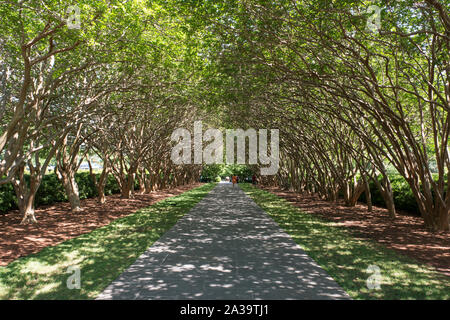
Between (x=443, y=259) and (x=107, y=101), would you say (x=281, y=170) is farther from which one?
(x=443, y=259)

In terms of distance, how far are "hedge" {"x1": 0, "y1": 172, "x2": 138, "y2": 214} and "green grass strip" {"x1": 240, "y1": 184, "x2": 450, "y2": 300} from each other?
40.0 feet

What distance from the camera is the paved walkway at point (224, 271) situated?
477 cm

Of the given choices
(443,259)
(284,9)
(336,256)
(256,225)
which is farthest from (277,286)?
(284,9)

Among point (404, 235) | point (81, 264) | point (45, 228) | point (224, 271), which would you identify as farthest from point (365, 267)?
point (45, 228)

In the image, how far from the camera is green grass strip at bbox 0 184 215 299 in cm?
486

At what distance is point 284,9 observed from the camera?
26.8 ft

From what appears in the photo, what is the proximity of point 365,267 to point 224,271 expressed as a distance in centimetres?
285

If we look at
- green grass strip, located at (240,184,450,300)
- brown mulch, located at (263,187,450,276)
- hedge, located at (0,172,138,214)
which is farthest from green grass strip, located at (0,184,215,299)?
brown mulch, located at (263,187,450,276)

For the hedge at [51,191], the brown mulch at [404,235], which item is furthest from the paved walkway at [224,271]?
the hedge at [51,191]

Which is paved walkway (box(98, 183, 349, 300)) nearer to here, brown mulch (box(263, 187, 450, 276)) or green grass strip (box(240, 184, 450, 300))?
green grass strip (box(240, 184, 450, 300))

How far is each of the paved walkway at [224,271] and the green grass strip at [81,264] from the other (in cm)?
34

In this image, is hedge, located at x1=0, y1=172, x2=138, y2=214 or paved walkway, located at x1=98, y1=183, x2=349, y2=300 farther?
hedge, located at x1=0, y1=172, x2=138, y2=214

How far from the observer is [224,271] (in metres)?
5.84
